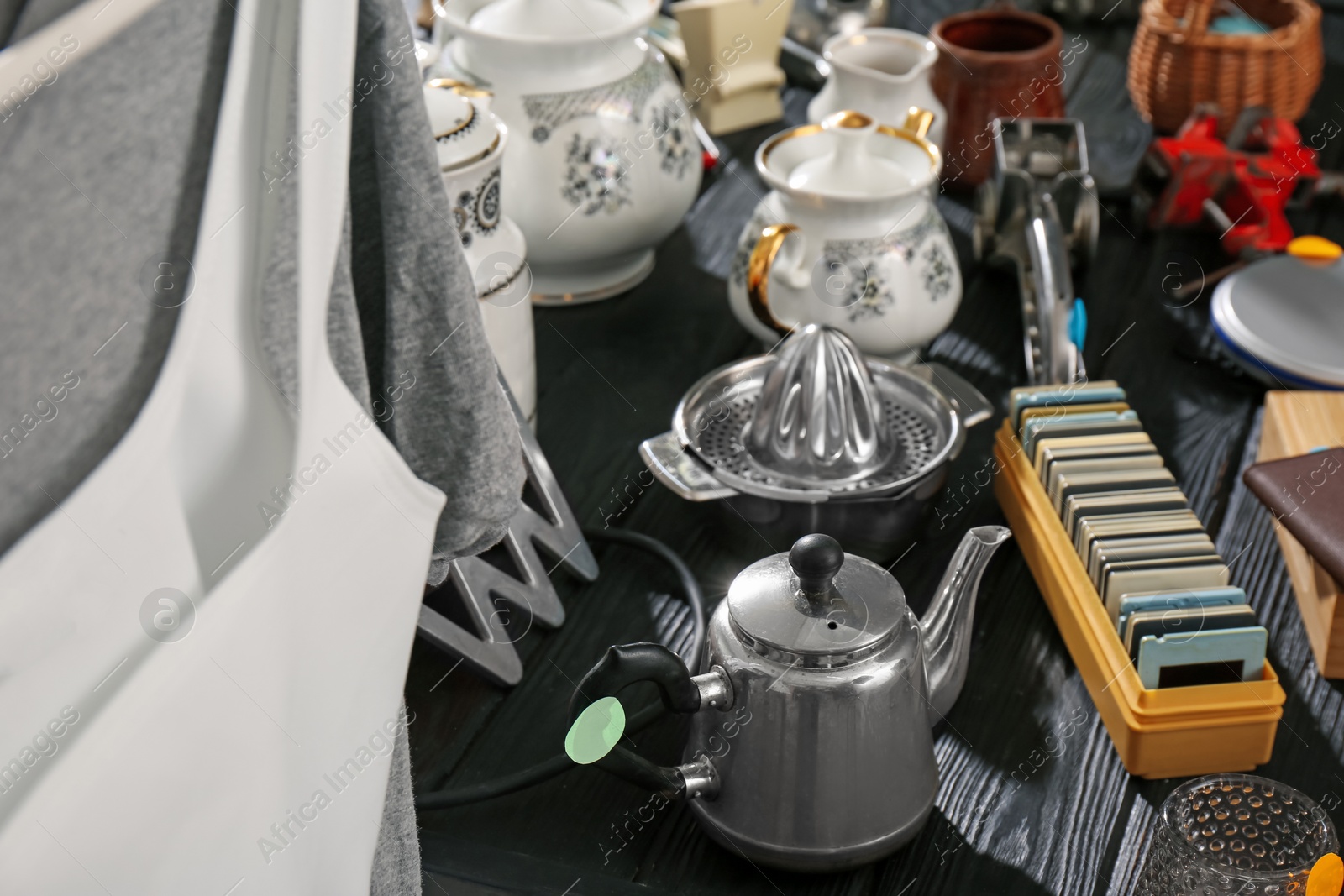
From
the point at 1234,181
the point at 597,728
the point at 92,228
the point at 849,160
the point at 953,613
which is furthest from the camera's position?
the point at 1234,181

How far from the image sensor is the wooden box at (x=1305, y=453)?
1.91ft

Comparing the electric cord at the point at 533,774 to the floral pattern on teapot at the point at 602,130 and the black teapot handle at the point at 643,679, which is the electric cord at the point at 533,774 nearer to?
the black teapot handle at the point at 643,679

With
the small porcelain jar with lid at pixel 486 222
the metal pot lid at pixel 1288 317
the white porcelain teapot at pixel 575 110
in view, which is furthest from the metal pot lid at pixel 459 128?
the metal pot lid at pixel 1288 317

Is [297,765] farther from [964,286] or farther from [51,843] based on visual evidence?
[964,286]

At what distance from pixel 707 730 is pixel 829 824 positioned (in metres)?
0.06

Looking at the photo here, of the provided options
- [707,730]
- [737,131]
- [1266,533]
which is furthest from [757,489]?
[737,131]

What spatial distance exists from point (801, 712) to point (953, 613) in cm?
11

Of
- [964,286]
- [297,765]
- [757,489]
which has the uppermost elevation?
[297,765]

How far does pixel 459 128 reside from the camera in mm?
609

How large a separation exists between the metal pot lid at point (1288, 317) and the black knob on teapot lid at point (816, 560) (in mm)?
425

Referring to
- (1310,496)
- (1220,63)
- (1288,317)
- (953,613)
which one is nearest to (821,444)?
(953,613)

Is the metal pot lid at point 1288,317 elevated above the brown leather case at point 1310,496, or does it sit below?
below

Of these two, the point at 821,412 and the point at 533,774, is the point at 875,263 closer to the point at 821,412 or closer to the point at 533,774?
the point at 821,412

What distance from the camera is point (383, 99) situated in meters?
0.34
